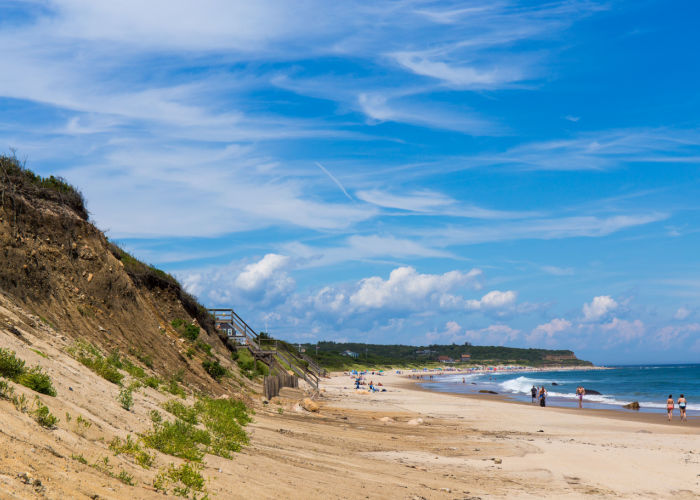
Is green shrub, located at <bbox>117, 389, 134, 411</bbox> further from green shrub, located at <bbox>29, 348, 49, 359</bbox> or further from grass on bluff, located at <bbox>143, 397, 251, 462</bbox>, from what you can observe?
green shrub, located at <bbox>29, 348, 49, 359</bbox>

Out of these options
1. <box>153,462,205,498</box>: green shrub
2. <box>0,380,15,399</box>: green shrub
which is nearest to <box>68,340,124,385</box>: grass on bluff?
<box>0,380,15,399</box>: green shrub

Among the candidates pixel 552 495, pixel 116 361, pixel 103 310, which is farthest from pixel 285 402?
pixel 552 495

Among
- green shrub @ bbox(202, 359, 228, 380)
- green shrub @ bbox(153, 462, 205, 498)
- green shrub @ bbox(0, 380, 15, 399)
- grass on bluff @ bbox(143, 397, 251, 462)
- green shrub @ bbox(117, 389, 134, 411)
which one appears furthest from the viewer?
green shrub @ bbox(202, 359, 228, 380)

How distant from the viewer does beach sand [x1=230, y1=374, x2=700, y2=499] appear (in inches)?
417

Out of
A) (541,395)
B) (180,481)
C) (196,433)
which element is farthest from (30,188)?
(541,395)

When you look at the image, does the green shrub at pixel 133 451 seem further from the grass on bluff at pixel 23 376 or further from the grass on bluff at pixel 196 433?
the grass on bluff at pixel 23 376

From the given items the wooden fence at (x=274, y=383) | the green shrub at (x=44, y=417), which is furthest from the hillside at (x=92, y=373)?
the wooden fence at (x=274, y=383)

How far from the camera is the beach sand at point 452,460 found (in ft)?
34.8

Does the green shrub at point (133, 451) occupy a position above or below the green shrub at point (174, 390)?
above

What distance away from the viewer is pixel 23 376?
8.38 meters

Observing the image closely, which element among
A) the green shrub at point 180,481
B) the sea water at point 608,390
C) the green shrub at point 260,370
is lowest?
the sea water at point 608,390

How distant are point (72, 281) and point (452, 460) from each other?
13138mm

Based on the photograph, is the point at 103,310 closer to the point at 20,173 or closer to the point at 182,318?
the point at 20,173

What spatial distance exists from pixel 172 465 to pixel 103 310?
12644mm
